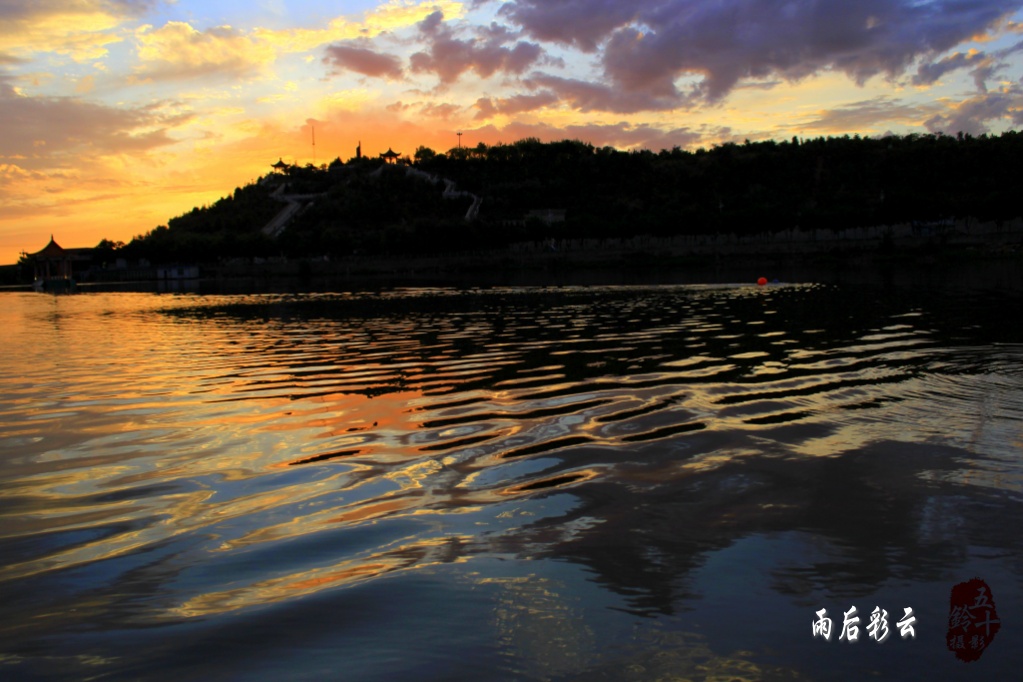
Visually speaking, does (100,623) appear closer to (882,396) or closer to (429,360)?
(882,396)

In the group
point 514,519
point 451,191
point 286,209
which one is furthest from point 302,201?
point 514,519

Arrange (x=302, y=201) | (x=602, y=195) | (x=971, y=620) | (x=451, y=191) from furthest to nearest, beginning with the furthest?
(x=302, y=201)
(x=451, y=191)
(x=602, y=195)
(x=971, y=620)

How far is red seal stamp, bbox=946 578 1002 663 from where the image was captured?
357cm

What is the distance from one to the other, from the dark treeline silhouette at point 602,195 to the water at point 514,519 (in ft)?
220

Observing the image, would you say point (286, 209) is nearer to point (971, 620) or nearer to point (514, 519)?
point (514, 519)

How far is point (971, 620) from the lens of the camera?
379 cm

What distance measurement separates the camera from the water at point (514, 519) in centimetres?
365

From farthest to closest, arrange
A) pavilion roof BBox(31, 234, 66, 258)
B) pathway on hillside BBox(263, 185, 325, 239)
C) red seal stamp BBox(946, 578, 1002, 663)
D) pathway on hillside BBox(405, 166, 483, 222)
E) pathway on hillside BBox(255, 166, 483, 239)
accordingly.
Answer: pathway on hillside BBox(263, 185, 325, 239)
pathway on hillside BBox(255, 166, 483, 239)
pathway on hillside BBox(405, 166, 483, 222)
pavilion roof BBox(31, 234, 66, 258)
red seal stamp BBox(946, 578, 1002, 663)

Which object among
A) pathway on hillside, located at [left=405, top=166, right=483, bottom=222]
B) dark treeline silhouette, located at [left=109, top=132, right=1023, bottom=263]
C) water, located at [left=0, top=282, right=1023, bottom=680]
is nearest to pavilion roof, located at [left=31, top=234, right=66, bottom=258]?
dark treeline silhouette, located at [left=109, top=132, right=1023, bottom=263]

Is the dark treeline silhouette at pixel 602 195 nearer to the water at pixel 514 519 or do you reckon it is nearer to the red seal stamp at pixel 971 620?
the water at pixel 514 519

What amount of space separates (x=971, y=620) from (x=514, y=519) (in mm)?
2725

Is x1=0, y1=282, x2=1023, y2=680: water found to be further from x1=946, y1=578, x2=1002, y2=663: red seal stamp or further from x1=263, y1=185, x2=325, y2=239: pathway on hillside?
x1=263, y1=185, x2=325, y2=239: pathway on hillside

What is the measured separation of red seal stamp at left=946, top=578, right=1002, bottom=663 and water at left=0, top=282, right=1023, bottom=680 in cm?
6

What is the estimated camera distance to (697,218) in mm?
78062
